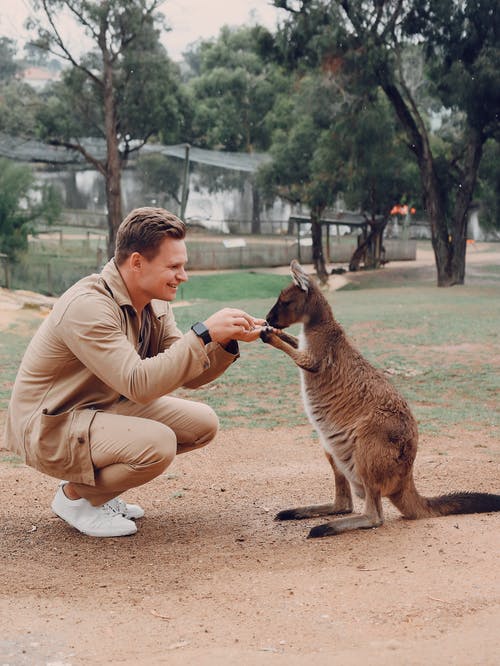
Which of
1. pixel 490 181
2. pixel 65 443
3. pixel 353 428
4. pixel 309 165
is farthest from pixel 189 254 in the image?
pixel 65 443

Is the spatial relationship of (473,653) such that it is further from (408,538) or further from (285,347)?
(285,347)

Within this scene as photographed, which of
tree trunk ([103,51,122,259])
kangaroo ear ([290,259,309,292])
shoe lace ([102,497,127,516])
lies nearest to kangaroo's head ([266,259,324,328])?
kangaroo ear ([290,259,309,292])

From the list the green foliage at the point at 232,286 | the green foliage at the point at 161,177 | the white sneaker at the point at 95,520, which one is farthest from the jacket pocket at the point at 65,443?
Answer: the green foliage at the point at 161,177

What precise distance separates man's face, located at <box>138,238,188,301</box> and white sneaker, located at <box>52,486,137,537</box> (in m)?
1.04

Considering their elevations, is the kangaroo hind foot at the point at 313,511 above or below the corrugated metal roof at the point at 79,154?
below

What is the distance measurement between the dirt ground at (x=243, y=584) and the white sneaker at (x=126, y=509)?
0.05m

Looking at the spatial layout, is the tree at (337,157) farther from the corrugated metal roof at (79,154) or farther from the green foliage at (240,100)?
the green foliage at (240,100)

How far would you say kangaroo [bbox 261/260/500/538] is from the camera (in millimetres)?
3773

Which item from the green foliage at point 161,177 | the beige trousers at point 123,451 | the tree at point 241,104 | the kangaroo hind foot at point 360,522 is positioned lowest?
the kangaroo hind foot at point 360,522

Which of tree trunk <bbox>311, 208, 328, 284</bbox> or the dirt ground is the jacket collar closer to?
the dirt ground

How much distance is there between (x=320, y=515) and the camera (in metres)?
4.11

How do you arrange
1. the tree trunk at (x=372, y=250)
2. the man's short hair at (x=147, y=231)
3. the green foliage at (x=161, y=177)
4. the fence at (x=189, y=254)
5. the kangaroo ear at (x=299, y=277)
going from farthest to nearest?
→ the green foliage at (x=161, y=177)
the tree trunk at (x=372, y=250)
the fence at (x=189, y=254)
the kangaroo ear at (x=299, y=277)
the man's short hair at (x=147, y=231)

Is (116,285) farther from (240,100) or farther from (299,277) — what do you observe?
(240,100)

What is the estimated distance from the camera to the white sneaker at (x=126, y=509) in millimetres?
3988
